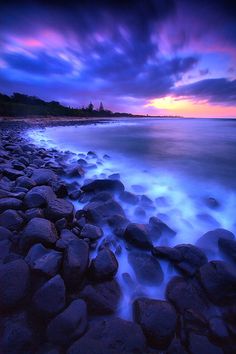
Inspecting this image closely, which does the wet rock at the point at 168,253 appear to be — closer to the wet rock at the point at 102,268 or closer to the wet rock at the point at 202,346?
the wet rock at the point at 102,268

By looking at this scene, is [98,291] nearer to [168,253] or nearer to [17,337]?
[17,337]

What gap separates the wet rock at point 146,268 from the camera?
2.19 metres

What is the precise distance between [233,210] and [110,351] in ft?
11.2

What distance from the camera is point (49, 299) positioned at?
1.65 meters

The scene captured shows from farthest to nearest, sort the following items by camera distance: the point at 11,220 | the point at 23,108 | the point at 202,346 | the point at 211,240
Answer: the point at 23,108 < the point at 211,240 < the point at 11,220 < the point at 202,346

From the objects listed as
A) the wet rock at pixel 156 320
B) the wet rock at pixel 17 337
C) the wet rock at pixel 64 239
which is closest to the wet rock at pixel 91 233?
the wet rock at pixel 64 239

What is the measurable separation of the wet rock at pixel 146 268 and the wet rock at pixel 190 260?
25 centimetres

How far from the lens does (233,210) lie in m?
3.89

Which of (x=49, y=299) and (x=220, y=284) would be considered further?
(x=220, y=284)

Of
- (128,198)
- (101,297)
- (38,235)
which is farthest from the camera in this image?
(128,198)

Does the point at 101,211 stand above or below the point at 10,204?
below

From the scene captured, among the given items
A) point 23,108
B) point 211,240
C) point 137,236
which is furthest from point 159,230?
point 23,108

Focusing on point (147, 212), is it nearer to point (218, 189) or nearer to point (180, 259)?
point (180, 259)

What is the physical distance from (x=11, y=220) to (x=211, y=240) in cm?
267
